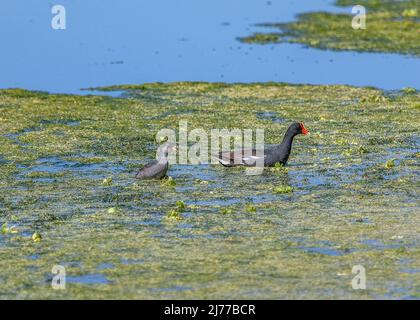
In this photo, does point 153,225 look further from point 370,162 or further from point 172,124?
point 172,124

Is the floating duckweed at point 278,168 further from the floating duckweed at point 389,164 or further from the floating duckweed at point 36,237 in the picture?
the floating duckweed at point 36,237

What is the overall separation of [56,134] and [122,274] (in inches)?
273

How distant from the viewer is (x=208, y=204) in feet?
44.0

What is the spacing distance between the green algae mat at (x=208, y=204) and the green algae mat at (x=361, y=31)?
5865 millimetres

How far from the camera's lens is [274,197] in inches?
538

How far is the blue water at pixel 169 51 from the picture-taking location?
77.6ft

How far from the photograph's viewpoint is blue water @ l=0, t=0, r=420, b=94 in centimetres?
2364

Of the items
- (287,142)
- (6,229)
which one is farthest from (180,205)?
(287,142)

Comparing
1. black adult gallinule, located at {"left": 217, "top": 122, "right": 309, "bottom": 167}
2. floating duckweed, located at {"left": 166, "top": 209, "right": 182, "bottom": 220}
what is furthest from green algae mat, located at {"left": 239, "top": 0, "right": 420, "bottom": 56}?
floating duckweed, located at {"left": 166, "top": 209, "right": 182, "bottom": 220}

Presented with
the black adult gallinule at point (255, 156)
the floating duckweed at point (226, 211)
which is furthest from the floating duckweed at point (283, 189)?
the black adult gallinule at point (255, 156)

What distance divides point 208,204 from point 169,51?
1413 centimetres

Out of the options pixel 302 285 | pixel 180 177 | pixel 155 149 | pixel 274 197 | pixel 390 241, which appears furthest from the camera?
pixel 155 149

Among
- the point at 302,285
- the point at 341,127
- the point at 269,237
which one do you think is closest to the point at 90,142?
the point at 341,127

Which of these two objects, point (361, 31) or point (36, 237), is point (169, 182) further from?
point (361, 31)
